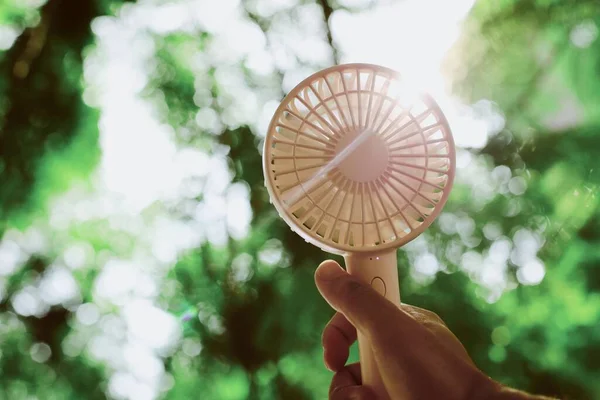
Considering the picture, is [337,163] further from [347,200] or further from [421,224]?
[421,224]

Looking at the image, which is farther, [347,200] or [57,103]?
[57,103]

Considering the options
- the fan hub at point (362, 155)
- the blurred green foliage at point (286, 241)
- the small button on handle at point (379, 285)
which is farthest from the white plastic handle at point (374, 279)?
the blurred green foliage at point (286, 241)

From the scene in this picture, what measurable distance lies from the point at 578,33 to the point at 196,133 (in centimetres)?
116

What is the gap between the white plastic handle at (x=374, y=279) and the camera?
3.25 ft

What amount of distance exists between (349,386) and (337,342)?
0.12 metres

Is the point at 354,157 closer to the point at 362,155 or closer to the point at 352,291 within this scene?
the point at 362,155

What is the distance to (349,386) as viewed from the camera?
3.66 feet

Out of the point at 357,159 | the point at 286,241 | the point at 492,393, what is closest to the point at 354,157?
the point at 357,159

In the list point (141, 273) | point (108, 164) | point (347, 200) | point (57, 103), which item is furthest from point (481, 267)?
point (57, 103)

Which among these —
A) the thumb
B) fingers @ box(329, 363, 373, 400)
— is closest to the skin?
the thumb

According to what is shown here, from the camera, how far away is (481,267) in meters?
1.61

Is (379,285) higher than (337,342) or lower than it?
higher

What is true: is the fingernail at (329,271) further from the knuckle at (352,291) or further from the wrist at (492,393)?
the wrist at (492,393)

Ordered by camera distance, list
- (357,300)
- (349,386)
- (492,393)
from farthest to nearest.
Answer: (349,386)
(357,300)
(492,393)
